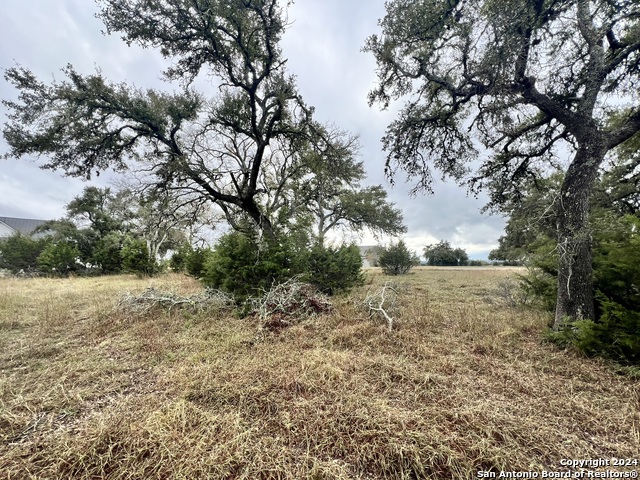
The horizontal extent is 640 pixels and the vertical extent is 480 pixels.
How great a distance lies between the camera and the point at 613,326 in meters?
2.99

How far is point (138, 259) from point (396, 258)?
1634 centimetres

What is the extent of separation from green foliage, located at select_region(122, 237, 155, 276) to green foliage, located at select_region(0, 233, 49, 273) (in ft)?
25.3

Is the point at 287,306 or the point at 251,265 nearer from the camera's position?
the point at 287,306

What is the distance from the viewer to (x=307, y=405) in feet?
7.07

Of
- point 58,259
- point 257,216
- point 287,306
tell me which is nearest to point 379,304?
point 287,306

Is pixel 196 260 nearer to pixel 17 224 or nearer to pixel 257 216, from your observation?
pixel 257 216

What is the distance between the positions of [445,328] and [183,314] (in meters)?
5.17

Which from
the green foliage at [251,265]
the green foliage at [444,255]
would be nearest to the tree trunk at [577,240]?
the green foliage at [251,265]

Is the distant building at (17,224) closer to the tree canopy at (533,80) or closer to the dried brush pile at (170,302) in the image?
the dried brush pile at (170,302)

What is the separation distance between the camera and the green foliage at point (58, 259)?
48.8 ft

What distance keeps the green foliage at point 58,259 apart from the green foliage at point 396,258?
795 inches

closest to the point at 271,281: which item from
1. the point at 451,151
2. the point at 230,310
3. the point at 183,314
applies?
the point at 230,310

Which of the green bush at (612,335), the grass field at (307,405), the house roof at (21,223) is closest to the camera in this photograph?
the grass field at (307,405)

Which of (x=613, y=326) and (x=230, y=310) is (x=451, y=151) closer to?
(x=613, y=326)
